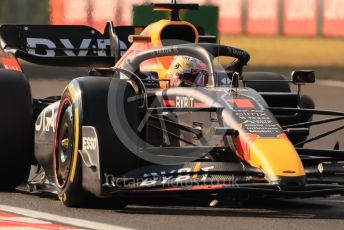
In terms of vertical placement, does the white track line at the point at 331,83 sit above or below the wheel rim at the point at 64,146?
below

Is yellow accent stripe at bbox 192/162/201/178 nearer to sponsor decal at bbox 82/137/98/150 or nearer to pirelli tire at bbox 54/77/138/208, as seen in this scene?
pirelli tire at bbox 54/77/138/208

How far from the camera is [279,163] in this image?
8531 millimetres

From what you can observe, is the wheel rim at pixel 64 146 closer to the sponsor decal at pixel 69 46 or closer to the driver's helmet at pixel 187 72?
the driver's helmet at pixel 187 72

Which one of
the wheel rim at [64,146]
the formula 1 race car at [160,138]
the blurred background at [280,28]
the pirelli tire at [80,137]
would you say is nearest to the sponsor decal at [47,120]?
the formula 1 race car at [160,138]

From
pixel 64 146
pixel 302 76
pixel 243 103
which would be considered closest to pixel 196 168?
pixel 243 103

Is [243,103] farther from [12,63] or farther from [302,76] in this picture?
[12,63]

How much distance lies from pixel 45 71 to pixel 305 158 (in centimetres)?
2161

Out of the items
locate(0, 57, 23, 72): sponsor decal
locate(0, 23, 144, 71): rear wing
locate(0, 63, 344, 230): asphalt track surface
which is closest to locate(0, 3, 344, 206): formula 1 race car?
locate(0, 63, 344, 230): asphalt track surface

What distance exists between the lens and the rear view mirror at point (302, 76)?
10.1 metres

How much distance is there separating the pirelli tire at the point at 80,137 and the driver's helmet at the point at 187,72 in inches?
43.3

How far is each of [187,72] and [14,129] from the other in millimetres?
1538

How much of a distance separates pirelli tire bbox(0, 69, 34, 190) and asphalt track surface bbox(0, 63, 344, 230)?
21 centimetres

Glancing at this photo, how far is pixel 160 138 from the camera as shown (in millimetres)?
9633

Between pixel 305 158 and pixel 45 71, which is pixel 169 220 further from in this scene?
pixel 45 71
